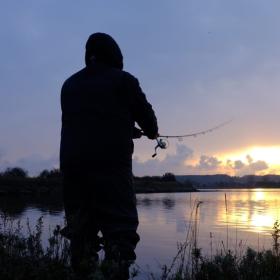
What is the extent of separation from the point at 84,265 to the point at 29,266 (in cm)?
75

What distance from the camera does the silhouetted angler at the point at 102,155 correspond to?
3.85m

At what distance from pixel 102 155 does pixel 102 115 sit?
0.31m

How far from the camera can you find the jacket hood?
421 cm

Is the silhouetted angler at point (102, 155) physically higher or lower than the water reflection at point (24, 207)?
higher

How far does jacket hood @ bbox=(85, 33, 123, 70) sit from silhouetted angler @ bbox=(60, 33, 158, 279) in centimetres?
2

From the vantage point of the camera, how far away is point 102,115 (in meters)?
3.92

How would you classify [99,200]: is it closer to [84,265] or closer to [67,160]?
[67,160]

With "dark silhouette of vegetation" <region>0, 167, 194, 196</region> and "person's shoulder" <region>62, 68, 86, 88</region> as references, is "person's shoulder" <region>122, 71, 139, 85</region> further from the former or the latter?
"dark silhouette of vegetation" <region>0, 167, 194, 196</region>

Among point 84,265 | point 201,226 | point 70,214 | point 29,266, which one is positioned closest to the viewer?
point 84,265

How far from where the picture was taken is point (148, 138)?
4281mm

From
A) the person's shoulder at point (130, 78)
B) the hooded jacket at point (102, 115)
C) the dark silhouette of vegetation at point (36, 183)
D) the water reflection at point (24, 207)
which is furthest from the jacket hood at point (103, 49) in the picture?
the dark silhouette of vegetation at point (36, 183)

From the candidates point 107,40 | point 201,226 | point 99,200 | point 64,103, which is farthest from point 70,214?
point 201,226

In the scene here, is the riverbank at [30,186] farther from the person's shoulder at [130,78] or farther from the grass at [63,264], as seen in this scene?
the person's shoulder at [130,78]

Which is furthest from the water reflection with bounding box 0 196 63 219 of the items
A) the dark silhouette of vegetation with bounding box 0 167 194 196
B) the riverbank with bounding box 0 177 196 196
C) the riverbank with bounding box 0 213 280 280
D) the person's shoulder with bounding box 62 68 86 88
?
the riverbank with bounding box 0 177 196 196
